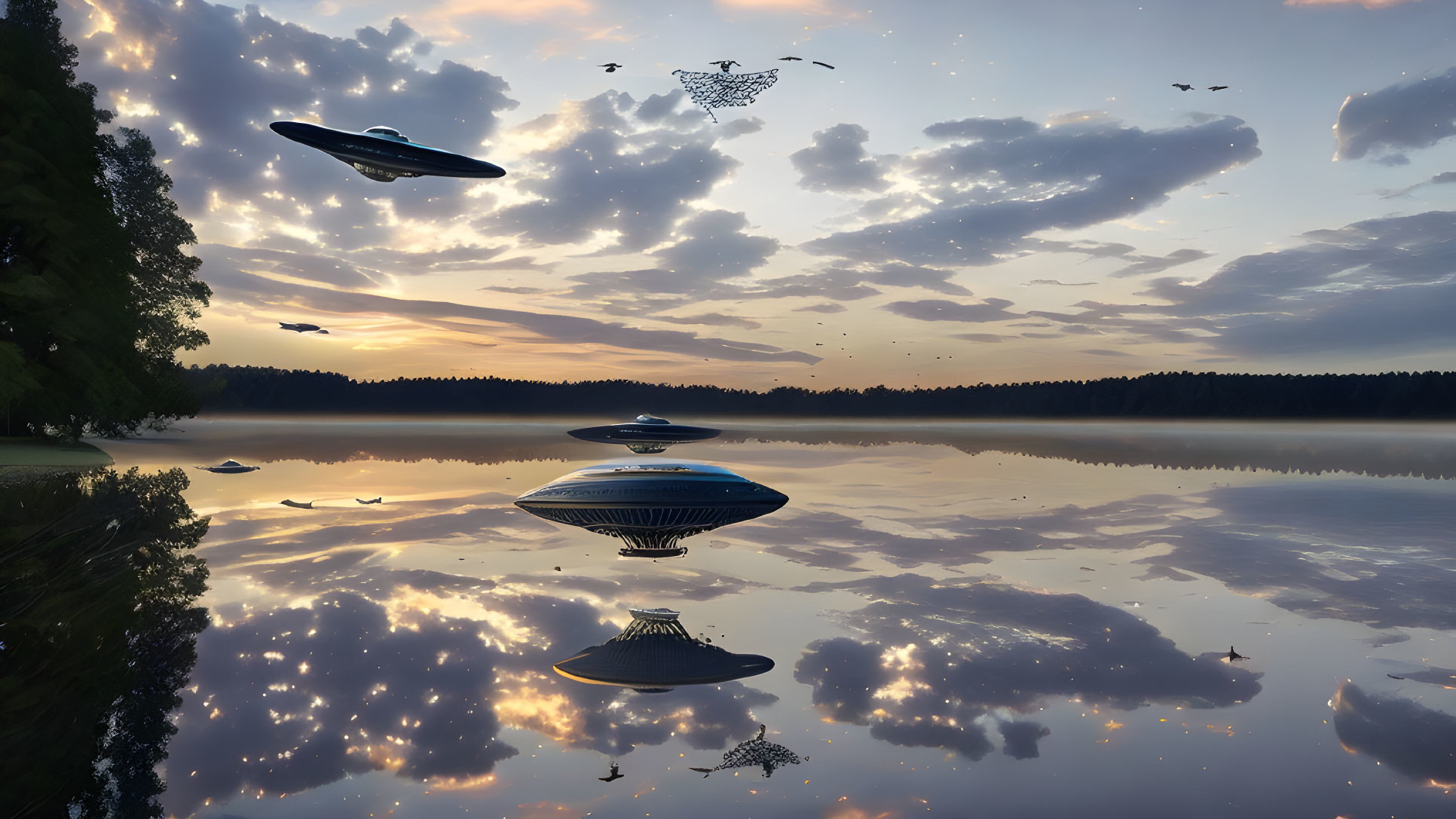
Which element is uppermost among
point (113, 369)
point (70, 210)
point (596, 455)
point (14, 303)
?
point (70, 210)

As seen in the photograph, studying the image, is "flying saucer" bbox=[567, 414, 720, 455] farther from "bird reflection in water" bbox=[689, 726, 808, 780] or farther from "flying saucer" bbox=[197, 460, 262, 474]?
"flying saucer" bbox=[197, 460, 262, 474]

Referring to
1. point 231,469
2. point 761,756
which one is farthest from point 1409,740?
point 231,469

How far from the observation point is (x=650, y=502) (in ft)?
167

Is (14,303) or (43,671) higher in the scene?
(14,303)

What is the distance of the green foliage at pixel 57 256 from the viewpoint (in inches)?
2429

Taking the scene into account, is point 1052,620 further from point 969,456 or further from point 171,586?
point 969,456

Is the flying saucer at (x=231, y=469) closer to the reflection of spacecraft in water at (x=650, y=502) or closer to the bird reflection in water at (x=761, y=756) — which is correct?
the reflection of spacecraft in water at (x=650, y=502)

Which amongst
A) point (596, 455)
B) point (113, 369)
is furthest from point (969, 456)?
point (113, 369)

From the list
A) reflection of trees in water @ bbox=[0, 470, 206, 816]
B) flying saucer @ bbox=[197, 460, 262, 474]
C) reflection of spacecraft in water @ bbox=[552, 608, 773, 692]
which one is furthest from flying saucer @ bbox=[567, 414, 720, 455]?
flying saucer @ bbox=[197, 460, 262, 474]

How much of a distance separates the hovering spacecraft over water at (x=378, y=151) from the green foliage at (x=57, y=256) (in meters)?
41.2

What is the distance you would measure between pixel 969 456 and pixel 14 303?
7341 inches

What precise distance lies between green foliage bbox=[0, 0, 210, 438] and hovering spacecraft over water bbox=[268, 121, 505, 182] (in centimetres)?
4119

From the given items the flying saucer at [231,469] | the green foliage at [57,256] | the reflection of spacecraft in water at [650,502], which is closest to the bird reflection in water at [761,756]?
the reflection of spacecraft in water at [650,502]

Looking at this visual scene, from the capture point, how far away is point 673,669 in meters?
31.5
